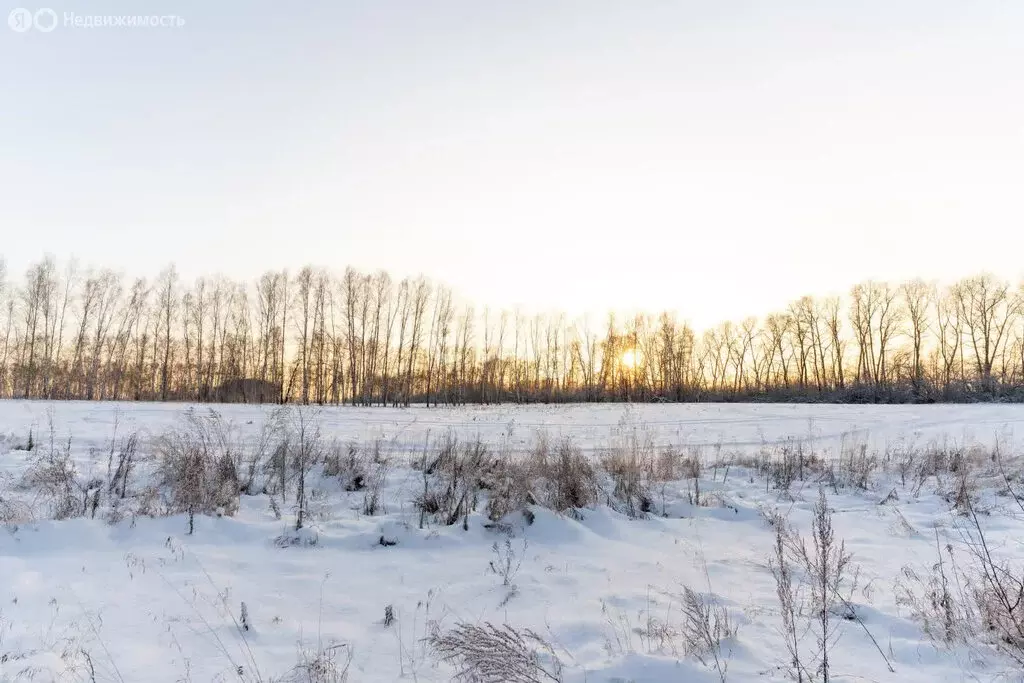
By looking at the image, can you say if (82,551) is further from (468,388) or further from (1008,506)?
(468,388)

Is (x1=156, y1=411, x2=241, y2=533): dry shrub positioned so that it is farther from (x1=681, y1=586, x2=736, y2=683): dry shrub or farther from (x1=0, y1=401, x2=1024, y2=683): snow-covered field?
(x1=681, y1=586, x2=736, y2=683): dry shrub

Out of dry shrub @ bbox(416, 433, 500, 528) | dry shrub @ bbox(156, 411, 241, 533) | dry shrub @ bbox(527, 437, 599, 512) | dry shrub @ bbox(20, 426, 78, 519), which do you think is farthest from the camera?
dry shrub @ bbox(527, 437, 599, 512)

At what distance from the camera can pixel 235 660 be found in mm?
3455

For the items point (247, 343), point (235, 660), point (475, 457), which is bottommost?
point (235, 660)

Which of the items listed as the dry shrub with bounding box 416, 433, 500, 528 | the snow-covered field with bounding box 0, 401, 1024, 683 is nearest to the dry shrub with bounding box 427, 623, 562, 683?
the snow-covered field with bounding box 0, 401, 1024, 683

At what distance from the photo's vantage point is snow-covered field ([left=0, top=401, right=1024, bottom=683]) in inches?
133

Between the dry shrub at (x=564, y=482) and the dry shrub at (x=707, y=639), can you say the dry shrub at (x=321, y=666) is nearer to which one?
the dry shrub at (x=707, y=639)

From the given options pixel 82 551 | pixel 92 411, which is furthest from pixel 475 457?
pixel 92 411

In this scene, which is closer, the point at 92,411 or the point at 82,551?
the point at 82,551

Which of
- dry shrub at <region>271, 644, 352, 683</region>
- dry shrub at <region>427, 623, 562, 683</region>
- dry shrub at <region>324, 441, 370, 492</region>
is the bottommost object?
dry shrub at <region>271, 644, 352, 683</region>

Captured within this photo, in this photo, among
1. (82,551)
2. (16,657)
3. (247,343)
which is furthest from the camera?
(247,343)

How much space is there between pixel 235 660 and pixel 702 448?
1236 cm

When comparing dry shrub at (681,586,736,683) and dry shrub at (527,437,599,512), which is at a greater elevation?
dry shrub at (527,437,599,512)

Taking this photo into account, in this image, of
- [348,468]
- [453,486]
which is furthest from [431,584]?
[348,468]
